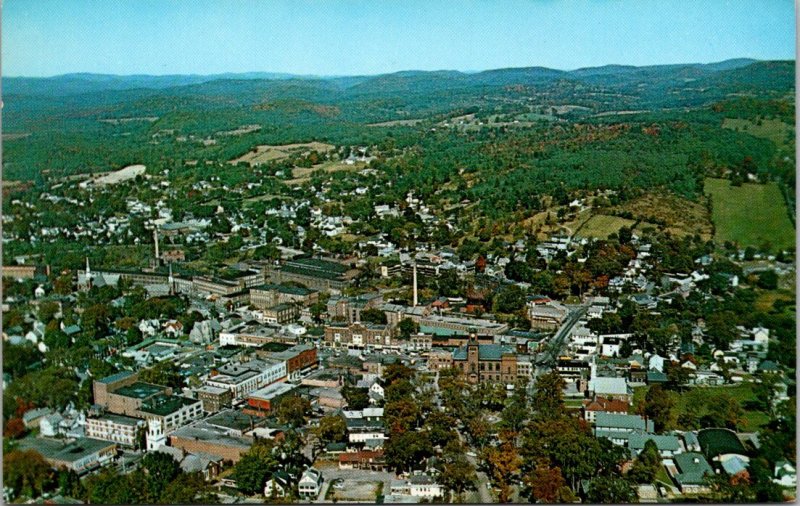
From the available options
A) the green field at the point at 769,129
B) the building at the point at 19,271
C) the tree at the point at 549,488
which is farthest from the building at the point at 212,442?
the green field at the point at 769,129

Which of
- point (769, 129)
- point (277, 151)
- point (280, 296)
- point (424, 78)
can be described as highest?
point (424, 78)

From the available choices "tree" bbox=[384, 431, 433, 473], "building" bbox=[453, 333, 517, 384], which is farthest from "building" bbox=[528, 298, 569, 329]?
"tree" bbox=[384, 431, 433, 473]

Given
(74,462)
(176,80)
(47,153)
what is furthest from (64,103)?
(74,462)

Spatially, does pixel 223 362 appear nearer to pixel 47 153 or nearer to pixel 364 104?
pixel 47 153

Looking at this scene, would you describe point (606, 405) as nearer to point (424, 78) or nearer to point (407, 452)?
point (407, 452)

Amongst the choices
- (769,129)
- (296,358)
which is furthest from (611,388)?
(769,129)
